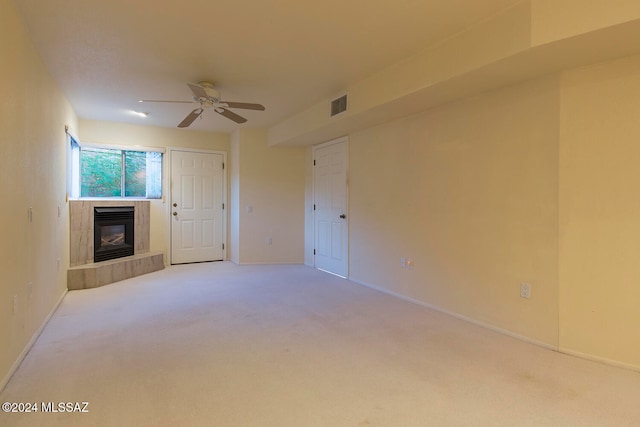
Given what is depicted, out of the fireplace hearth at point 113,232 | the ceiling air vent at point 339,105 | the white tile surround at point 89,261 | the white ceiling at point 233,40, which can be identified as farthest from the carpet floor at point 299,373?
the white ceiling at point 233,40

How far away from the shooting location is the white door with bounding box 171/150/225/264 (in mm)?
6328

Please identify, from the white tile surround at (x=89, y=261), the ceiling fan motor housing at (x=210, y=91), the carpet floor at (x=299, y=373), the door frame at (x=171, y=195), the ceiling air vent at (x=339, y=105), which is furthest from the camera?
the door frame at (x=171, y=195)

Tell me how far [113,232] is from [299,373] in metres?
4.60

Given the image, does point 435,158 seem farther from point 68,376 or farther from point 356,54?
point 68,376

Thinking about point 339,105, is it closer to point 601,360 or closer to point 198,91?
point 198,91

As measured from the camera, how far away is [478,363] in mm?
2451

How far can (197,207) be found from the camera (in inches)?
257

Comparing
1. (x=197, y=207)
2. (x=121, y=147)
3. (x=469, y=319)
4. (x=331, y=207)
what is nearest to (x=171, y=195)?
(x=197, y=207)

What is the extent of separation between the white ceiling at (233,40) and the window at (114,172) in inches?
61.9

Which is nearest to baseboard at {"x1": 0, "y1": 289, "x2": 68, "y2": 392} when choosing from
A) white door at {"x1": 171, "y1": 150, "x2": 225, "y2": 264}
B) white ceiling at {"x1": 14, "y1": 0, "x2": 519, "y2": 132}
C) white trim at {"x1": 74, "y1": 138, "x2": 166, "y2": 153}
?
white ceiling at {"x1": 14, "y1": 0, "x2": 519, "y2": 132}

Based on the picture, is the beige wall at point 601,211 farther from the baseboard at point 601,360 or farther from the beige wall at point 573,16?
the beige wall at point 573,16

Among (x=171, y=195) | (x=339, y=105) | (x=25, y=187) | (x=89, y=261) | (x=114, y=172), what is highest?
(x=339, y=105)

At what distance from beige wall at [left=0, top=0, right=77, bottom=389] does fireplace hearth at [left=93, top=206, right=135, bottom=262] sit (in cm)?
136

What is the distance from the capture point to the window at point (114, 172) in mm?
5496
